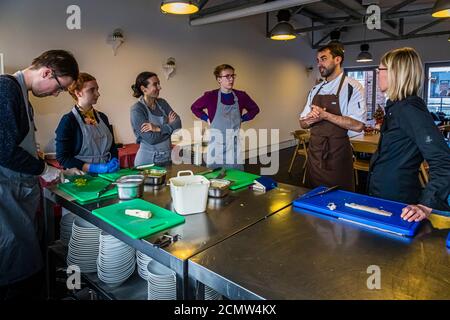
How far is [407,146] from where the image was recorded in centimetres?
169

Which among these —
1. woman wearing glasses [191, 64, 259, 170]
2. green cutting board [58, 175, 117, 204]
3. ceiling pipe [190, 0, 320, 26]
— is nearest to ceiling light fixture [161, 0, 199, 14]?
woman wearing glasses [191, 64, 259, 170]

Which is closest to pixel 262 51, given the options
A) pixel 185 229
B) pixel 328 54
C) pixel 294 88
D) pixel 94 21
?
pixel 294 88

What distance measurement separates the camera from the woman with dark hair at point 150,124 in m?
2.78

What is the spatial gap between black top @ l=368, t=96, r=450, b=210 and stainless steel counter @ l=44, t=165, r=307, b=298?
0.45 metres

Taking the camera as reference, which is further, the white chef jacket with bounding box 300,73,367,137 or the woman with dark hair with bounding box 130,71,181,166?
→ the woman with dark hair with bounding box 130,71,181,166

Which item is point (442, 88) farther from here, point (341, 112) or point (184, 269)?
point (184, 269)

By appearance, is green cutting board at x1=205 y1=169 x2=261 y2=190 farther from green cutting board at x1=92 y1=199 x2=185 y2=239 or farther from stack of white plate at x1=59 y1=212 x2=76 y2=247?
stack of white plate at x1=59 y1=212 x2=76 y2=247

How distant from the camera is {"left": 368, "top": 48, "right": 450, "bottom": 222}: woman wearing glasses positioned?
145cm

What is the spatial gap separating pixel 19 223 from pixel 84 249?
13.6 inches

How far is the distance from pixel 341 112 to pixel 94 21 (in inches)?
143

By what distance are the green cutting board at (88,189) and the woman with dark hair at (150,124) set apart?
706mm

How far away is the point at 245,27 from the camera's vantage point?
23.2 ft

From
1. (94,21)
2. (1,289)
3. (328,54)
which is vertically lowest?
(1,289)

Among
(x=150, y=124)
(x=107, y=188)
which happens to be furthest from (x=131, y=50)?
(x=107, y=188)
